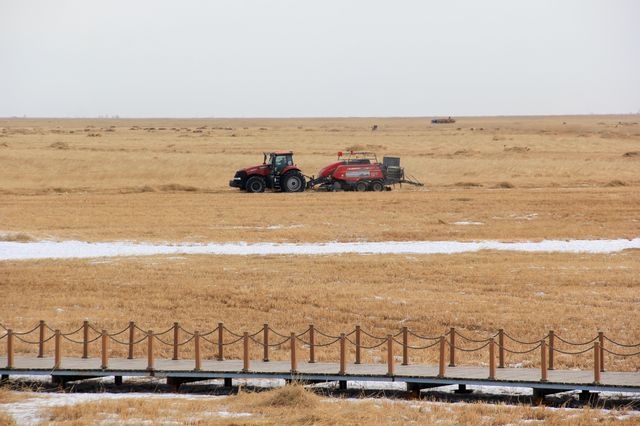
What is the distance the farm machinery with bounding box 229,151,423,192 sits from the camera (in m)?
55.1

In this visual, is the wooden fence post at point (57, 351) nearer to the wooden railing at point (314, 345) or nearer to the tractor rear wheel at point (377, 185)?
the wooden railing at point (314, 345)

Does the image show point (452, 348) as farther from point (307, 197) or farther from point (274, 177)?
point (274, 177)

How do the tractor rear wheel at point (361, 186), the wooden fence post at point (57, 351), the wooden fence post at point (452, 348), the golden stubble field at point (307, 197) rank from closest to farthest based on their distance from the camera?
the wooden fence post at point (57, 351) → the wooden fence post at point (452, 348) → the golden stubble field at point (307, 197) → the tractor rear wheel at point (361, 186)

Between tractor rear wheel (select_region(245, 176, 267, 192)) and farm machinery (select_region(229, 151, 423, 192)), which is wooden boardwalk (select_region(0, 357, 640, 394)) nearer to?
tractor rear wheel (select_region(245, 176, 267, 192))

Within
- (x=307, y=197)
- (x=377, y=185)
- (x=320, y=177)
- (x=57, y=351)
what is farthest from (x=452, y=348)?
(x=377, y=185)

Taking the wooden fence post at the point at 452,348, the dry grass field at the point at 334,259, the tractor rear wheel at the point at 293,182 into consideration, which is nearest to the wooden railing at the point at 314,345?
the wooden fence post at the point at 452,348

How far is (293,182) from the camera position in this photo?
55.1 m

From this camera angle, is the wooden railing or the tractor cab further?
the tractor cab

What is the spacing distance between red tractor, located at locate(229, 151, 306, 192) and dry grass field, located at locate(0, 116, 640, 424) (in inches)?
58.2

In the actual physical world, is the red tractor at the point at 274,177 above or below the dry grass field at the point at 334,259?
above

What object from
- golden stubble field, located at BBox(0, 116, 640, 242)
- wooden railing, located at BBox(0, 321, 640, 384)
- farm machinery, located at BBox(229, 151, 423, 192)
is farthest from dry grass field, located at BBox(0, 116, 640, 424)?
farm machinery, located at BBox(229, 151, 423, 192)

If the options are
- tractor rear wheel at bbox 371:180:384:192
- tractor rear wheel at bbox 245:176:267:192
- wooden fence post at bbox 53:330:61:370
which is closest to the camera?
wooden fence post at bbox 53:330:61:370

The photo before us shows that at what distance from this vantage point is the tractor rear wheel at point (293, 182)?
5494 cm

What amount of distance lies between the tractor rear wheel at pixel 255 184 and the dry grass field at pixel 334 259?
5.02ft
